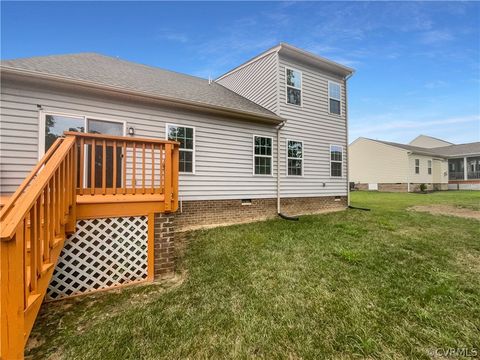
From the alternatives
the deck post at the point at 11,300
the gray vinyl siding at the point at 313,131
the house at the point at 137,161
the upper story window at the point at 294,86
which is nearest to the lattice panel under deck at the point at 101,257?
the house at the point at 137,161

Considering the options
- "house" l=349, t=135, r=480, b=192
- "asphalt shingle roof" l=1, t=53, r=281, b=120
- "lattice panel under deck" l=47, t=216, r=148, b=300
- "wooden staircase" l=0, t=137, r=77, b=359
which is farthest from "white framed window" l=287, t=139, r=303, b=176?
"house" l=349, t=135, r=480, b=192

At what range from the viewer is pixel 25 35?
934 cm

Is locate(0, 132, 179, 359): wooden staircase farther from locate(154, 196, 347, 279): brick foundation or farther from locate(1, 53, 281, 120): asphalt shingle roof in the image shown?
locate(1, 53, 281, 120): asphalt shingle roof

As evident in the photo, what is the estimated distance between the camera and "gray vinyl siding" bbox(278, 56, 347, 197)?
8.91m

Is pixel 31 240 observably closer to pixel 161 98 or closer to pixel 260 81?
pixel 161 98

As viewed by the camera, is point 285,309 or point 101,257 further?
point 101,257

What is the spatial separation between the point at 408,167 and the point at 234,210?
811 inches

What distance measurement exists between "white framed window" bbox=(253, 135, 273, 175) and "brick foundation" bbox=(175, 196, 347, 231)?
3.57ft

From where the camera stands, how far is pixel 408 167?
69.2 ft

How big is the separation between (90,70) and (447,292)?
8.98 meters

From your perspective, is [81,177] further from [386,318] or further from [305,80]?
[305,80]

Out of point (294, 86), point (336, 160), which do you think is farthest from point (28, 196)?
point (336, 160)

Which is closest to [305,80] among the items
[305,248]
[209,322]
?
[305,248]

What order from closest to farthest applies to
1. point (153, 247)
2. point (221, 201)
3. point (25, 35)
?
point (153, 247) → point (221, 201) → point (25, 35)
